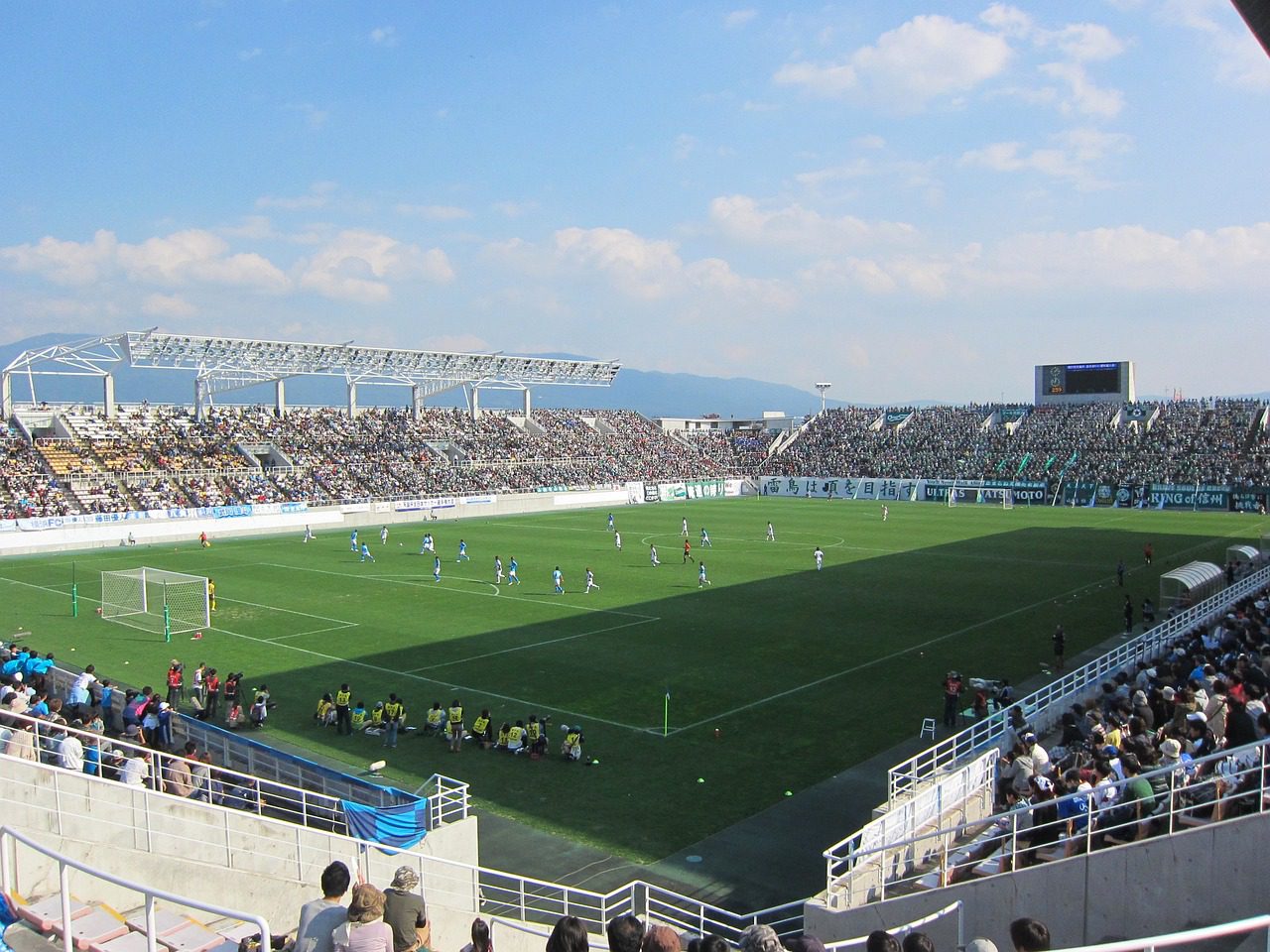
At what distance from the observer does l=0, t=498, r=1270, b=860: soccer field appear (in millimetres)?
19188

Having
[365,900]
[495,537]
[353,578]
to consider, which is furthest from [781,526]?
[365,900]

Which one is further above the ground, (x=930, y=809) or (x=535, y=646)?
(x=930, y=809)

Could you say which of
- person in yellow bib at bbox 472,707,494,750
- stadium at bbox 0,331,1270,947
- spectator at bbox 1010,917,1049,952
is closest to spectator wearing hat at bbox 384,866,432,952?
stadium at bbox 0,331,1270,947

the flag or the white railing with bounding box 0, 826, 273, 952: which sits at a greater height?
the white railing with bounding box 0, 826, 273, 952

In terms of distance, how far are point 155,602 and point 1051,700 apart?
30.7 m

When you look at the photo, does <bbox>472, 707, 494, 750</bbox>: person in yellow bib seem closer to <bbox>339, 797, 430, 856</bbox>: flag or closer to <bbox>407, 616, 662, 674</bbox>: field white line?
<bbox>407, 616, 662, 674</bbox>: field white line

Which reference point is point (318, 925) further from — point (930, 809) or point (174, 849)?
point (930, 809)

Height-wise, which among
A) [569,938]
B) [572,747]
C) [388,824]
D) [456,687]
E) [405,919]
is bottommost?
[456,687]

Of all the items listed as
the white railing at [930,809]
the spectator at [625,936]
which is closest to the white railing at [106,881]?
the spectator at [625,936]

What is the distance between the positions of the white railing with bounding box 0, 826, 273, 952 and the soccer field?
9050mm

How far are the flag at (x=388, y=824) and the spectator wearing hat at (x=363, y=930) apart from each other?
281 inches

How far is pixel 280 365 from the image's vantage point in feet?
259

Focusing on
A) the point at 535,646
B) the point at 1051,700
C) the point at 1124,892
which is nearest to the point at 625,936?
Result: the point at 1124,892

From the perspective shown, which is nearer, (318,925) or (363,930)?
(363,930)
